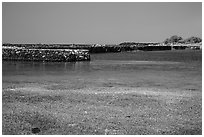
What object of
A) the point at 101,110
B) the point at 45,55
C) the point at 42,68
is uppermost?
the point at 45,55

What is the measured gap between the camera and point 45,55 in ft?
74.5

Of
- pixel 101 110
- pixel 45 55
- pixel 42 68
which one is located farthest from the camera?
pixel 45 55

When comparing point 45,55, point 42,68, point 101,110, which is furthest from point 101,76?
point 45,55

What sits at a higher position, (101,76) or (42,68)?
(42,68)

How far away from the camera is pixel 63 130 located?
5.17 m

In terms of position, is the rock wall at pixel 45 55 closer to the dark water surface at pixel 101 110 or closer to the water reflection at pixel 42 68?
the water reflection at pixel 42 68

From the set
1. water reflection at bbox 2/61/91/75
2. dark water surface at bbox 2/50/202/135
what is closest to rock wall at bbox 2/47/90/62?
water reflection at bbox 2/61/91/75

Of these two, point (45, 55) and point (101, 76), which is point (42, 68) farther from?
point (45, 55)

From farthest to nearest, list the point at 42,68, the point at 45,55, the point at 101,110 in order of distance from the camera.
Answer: the point at 45,55
the point at 42,68
the point at 101,110

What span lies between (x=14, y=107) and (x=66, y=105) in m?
1.20

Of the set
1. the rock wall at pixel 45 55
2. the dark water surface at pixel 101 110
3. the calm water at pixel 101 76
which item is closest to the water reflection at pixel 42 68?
the calm water at pixel 101 76

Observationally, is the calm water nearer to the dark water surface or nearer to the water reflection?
the water reflection

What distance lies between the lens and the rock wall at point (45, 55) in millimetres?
22500

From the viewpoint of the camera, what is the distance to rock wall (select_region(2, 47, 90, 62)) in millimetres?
22500
